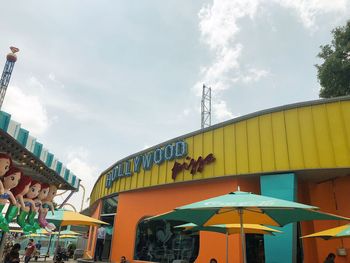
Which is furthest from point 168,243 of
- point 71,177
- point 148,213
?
point 71,177

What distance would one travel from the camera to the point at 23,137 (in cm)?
477

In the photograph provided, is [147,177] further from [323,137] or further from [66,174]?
[323,137]

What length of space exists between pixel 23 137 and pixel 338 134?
310 inches

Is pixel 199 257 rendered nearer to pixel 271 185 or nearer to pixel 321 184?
pixel 271 185

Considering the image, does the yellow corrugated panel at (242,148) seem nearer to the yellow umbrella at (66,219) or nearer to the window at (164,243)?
the window at (164,243)

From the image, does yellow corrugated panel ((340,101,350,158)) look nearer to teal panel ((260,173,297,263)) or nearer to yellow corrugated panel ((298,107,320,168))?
yellow corrugated panel ((298,107,320,168))

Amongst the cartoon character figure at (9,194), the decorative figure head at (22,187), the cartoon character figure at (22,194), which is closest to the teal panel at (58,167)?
the cartoon character figure at (22,194)

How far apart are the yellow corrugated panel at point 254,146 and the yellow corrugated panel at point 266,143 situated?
0.42 feet

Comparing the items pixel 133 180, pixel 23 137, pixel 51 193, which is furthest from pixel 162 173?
pixel 23 137

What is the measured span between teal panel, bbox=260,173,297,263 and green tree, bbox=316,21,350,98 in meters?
12.5

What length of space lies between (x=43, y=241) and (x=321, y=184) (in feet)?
119

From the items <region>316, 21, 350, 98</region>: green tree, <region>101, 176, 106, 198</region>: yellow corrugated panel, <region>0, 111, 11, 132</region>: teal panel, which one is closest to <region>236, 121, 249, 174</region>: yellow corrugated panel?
<region>0, 111, 11, 132</region>: teal panel

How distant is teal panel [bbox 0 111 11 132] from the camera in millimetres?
3994

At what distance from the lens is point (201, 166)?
35.7ft
